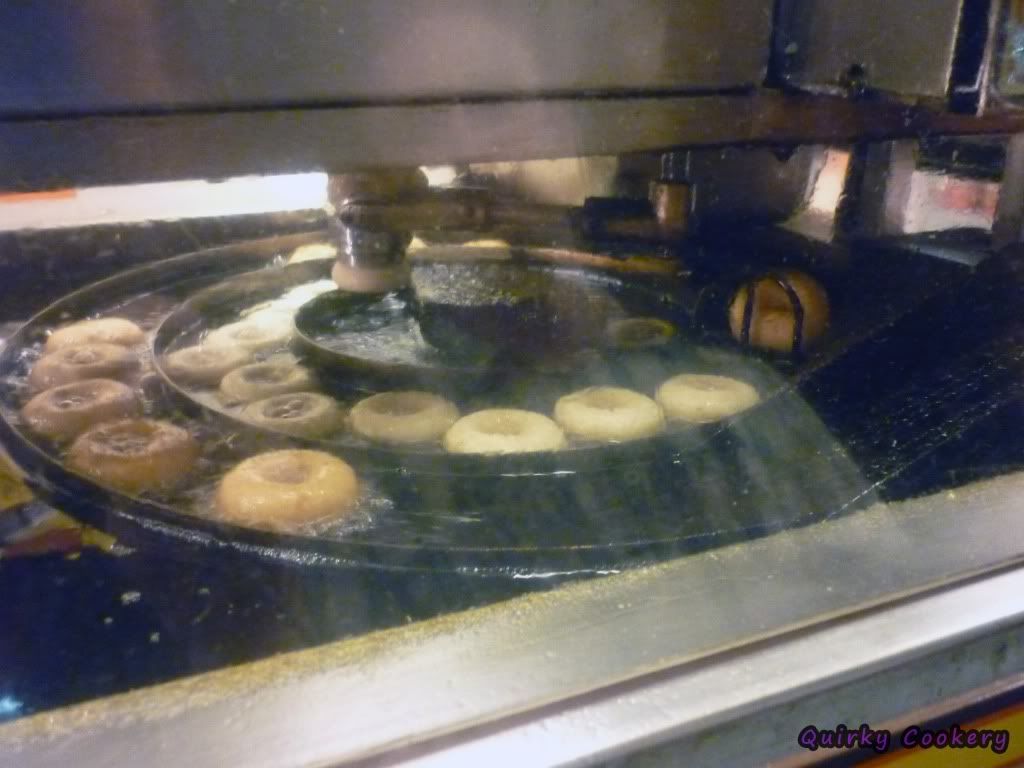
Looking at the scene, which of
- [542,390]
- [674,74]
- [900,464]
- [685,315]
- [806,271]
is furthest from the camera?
[806,271]

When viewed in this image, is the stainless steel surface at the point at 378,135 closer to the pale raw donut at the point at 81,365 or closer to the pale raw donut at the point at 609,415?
the pale raw donut at the point at 609,415

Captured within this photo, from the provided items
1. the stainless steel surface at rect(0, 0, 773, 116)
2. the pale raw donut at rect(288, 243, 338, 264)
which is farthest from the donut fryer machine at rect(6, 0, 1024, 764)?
the pale raw donut at rect(288, 243, 338, 264)

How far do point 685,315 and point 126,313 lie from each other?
1.16m

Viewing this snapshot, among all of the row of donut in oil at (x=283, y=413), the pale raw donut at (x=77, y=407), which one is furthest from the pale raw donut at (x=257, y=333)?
the pale raw donut at (x=77, y=407)

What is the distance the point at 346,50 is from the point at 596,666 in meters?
0.63

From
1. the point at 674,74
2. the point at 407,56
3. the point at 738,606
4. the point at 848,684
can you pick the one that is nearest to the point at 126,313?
the point at 407,56

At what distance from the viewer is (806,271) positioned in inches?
68.1

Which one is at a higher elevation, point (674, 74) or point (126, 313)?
point (674, 74)

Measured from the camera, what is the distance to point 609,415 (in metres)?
1.27

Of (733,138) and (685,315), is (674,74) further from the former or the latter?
(685,315)

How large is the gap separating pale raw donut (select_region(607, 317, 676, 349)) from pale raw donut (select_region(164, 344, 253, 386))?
0.68 m

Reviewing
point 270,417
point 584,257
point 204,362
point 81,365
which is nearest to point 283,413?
point 270,417

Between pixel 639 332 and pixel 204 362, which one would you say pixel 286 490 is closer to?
pixel 204 362

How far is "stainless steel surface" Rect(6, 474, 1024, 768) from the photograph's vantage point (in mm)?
646
